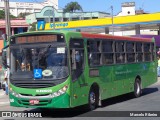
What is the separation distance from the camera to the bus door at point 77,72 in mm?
A: 11648

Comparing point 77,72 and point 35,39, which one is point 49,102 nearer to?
point 77,72

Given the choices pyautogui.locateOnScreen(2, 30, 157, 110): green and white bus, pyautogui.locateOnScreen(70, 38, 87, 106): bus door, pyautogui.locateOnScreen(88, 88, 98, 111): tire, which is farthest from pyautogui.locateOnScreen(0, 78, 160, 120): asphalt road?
pyautogui.locateOnScreen(70, 38, 87, 106): bus door

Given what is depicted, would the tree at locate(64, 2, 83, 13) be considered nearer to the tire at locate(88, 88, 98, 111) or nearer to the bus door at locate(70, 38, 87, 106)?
the tire at locate(88, 88, 98, 111)

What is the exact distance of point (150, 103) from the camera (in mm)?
14461

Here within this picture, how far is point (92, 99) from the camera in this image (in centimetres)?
1294

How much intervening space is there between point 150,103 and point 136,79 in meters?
2.70

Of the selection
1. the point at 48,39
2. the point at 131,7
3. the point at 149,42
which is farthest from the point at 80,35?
the point at 131,7

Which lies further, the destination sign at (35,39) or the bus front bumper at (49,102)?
the destination sign at (35,39)

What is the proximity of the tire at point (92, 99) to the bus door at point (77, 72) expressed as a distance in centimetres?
53

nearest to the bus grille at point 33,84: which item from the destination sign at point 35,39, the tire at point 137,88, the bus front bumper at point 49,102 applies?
the bus front bumper at point 49,102

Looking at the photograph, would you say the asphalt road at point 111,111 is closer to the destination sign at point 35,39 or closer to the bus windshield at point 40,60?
the bus windshield at point 40,60

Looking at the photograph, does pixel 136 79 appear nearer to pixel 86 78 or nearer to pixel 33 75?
pixel 86 78

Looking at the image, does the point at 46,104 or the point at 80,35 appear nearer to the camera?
the point at 46,104

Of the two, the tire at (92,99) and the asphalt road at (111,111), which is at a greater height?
the tire at (92,99)
